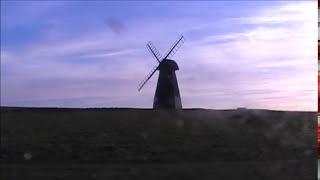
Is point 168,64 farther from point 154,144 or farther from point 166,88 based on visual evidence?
point 154,144

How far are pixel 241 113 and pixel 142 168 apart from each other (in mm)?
5748

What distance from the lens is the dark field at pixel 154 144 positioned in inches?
503

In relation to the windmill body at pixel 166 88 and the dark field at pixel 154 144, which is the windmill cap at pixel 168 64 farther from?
the dark field at pixel 154 144

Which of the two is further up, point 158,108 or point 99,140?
point 158,108

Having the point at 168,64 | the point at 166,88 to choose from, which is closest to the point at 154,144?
the point at 168,64

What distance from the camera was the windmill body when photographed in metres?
19.9

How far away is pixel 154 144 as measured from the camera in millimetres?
15852

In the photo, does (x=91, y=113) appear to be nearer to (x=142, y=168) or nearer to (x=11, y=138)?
(x=11, y=138)

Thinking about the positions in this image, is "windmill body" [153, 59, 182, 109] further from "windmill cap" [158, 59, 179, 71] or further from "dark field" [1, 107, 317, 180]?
"dark field" [1, 107, 317, 180]

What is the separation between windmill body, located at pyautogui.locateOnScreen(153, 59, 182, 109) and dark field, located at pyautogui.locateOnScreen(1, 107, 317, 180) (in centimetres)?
64

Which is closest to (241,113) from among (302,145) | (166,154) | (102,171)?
(302,145)

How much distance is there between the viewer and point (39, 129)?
1644 cm

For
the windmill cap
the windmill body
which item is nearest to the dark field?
the windmill body

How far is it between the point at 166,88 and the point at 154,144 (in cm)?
559
